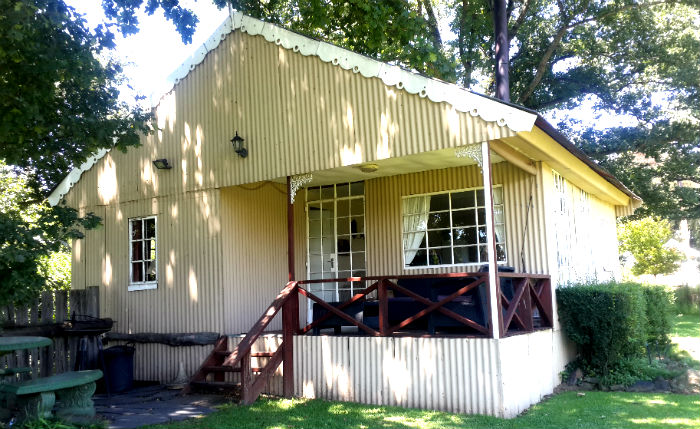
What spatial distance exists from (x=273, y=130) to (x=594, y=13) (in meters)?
12.8

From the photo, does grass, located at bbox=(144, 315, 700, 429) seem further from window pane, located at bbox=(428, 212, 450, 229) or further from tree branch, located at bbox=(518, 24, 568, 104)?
tree branch, located at bbox=(518, 24, 568, 104)

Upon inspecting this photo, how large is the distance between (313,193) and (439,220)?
265 centimetres

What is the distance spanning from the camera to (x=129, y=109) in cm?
941

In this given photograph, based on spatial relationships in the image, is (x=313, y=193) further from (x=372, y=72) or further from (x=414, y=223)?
(x=372, y=72)

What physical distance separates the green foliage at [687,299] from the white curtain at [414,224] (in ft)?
60.4

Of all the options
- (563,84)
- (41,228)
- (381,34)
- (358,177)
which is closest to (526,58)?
(563,84)

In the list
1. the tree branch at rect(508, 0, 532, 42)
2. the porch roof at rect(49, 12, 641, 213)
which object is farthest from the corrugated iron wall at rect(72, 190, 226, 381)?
the tree branch at rect(508, 0, 532, 42)

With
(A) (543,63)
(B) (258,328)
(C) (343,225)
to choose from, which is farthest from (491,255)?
(A) (543,63)

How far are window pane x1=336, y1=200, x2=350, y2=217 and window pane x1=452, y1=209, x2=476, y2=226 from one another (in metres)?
2.09

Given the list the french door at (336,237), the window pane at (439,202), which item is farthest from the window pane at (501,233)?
the french door at (336,237)

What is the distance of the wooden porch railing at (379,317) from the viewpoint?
25.1ft

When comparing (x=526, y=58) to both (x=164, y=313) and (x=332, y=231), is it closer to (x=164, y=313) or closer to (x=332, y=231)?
(x=332, y=231)

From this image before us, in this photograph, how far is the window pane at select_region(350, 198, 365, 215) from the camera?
35.7 feet

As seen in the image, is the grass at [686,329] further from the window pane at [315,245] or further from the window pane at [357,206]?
the window pane at [315,245]
